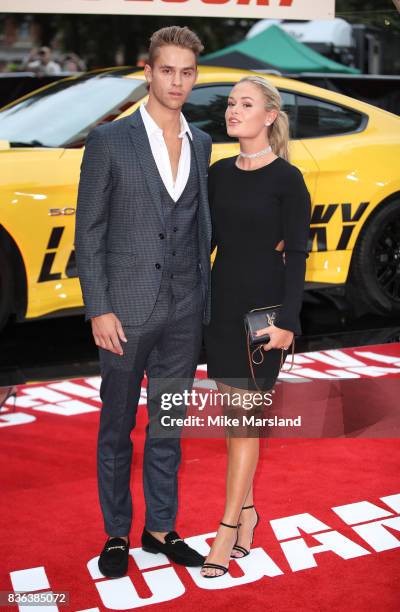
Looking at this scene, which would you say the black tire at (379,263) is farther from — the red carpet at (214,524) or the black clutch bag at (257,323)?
the black clutch bag at (257,323)

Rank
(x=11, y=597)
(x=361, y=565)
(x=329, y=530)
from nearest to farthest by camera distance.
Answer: (x=11, y=597) < (x=361, y=565) < (x=329, y=530)

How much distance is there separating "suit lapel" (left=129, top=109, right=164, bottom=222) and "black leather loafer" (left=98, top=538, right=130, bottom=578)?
111 centimetres

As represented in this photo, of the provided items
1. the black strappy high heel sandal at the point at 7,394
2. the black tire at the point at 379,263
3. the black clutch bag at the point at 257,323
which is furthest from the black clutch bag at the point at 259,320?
the black tire at the point at 379,263

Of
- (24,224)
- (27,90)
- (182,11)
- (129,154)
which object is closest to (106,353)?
(129,154)

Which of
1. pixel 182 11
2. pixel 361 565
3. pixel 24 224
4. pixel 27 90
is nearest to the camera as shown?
pixel 361 565

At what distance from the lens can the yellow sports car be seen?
18.5ft

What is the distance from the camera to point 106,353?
3.30 m

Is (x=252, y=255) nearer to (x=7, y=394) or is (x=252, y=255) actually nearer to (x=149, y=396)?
(x=149, y=396)

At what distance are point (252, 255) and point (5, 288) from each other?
288 centimetres

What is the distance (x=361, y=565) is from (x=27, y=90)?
661 centimetres

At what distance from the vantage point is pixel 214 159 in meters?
6.01

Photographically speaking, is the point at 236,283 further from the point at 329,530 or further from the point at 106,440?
the point at 329,530

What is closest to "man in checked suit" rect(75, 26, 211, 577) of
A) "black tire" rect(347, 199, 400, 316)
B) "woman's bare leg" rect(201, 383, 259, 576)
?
"woman's bare leg" rect(201, 383, 259, 576)

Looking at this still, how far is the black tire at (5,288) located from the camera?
5684 millimetres
